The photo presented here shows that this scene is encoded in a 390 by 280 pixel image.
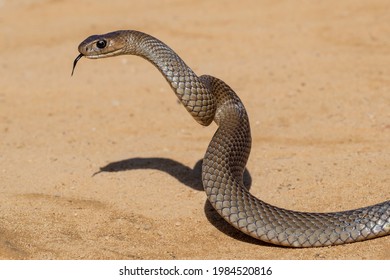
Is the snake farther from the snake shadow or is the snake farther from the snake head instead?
the snake shadow

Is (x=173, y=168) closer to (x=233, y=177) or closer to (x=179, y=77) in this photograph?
(x=179, y=77)

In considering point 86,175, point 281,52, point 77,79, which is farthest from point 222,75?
point 86,175

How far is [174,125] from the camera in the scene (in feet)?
34.2

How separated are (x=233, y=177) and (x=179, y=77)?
118 centimetres

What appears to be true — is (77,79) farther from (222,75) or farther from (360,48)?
(360,48)

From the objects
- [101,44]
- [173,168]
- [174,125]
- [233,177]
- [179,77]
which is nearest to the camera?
[233,177]

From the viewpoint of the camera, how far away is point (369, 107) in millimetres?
10461

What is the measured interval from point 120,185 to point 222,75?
168 inches

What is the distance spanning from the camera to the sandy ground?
730cm

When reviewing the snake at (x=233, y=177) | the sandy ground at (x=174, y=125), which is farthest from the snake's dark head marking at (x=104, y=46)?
the sandy ground at (x=174, y=125)

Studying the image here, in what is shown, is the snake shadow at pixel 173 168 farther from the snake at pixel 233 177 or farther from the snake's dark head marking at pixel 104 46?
the snake's dark head marking at pixel 104 46

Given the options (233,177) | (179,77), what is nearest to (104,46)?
(179,77)

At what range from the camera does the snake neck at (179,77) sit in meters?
7.60

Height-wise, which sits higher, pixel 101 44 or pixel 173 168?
pixel 101 44
